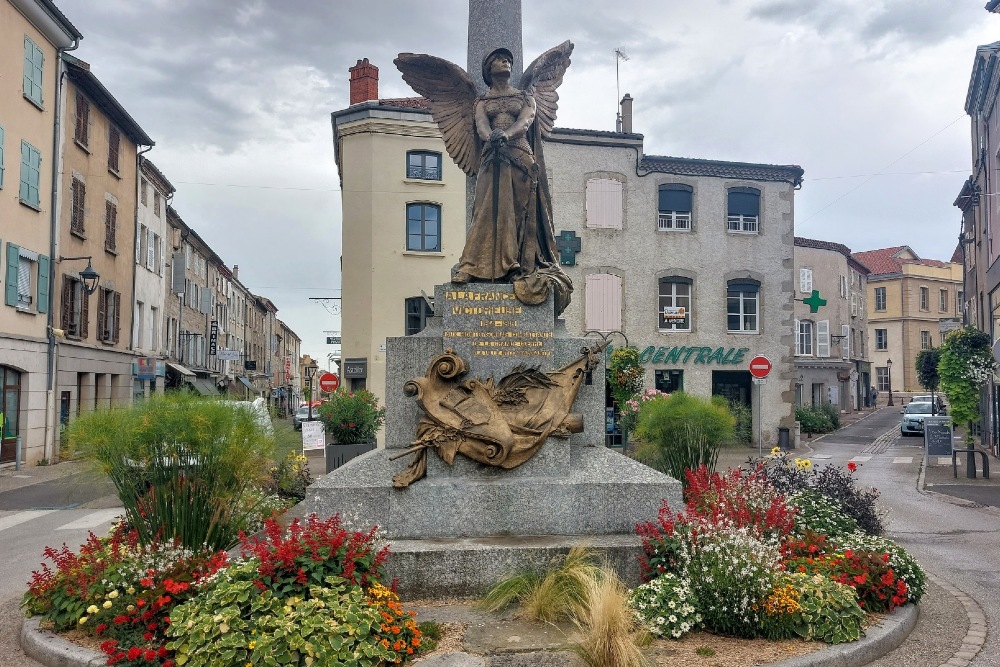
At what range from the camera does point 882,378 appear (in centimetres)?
6406

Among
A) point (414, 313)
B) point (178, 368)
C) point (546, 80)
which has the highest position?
point (546, 80)

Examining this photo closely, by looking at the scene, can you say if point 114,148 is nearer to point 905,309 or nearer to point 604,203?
point 604,203

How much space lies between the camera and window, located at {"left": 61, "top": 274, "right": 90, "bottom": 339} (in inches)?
973

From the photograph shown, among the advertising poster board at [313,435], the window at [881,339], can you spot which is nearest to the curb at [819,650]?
the advertising poster board at [313,435]

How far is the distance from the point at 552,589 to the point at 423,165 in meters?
25.9

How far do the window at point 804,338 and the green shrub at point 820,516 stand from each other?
35.8 metres

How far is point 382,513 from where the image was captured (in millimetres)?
7062

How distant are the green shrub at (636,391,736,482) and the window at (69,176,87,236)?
2095 centimetres

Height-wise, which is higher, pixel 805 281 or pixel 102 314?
pixel 805 281

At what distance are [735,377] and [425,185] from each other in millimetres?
13629

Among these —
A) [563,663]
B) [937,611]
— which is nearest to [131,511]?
[563,663]

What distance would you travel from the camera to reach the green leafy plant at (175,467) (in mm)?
6652

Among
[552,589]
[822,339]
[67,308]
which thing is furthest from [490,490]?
[822,339]

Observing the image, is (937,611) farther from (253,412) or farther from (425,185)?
(425,185)
